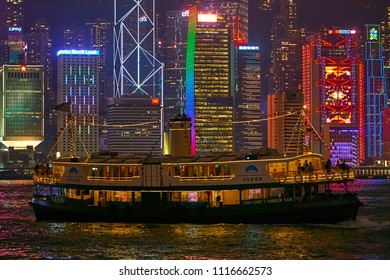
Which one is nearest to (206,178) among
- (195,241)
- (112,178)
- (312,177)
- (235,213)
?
(235,213)

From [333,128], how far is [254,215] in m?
154

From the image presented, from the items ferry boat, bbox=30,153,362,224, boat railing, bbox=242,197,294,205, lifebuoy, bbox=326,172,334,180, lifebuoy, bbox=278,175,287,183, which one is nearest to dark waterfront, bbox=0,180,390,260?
ferry boat, bbox=30,153,362,224

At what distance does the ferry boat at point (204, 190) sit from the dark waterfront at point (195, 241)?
477 mm

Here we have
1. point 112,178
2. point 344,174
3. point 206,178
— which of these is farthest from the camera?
point 112,178

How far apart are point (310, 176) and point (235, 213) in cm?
327

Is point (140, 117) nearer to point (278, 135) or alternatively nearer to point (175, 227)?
point (278, 135)

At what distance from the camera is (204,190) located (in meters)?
37.3

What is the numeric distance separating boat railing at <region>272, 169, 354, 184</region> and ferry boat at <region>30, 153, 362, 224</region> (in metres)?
0.04

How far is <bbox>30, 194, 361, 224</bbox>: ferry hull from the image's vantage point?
3634 centimetres

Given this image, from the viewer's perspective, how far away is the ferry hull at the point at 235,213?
119ft

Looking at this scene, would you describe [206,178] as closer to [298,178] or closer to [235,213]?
[235,213]

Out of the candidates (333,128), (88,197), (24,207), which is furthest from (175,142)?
(333,128)

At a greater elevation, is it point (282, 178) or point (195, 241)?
point (282, 178)

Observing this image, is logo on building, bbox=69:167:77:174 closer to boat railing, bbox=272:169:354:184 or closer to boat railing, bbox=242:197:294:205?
boat railing, bbox=242:197:294:205
